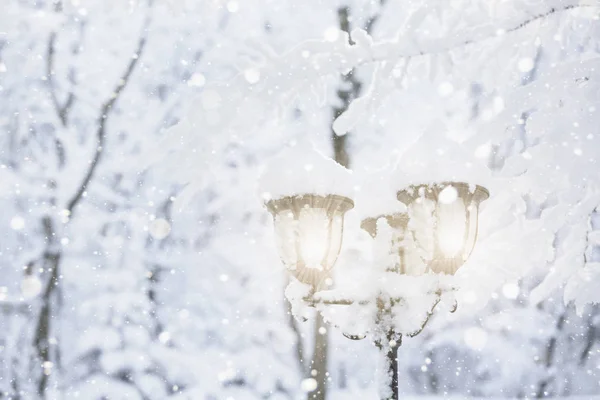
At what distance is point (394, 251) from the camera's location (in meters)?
3.12

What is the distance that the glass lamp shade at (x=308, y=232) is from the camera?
3.10 m

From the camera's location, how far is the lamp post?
2971 mm

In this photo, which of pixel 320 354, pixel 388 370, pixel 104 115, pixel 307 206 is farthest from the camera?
pixel 104 115

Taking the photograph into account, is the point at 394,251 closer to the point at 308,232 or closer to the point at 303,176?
the point at 308,232

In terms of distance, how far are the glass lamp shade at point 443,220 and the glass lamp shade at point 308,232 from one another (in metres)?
0.44

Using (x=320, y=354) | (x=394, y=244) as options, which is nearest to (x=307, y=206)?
(x=394, y=244)

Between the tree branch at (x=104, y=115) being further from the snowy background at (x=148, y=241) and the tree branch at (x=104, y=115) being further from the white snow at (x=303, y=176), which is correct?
the white snow at (x=303, y=176)

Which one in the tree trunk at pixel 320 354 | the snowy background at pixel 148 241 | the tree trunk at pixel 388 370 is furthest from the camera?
the snowy background at pixel 148 241

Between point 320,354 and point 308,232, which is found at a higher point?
point 308,232

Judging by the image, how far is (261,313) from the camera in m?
10.0

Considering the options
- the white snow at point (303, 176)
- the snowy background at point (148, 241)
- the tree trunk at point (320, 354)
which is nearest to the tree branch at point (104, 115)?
the snowy background at point (148, 241)

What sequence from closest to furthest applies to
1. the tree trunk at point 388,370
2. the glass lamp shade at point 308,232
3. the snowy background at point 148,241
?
1. the tree trunk at point 388,370
2. the glass lamp shade at point 308,232
3. the snowy background at point 148,241

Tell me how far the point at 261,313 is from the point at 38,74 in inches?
243

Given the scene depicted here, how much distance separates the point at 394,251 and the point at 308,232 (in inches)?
20.0
